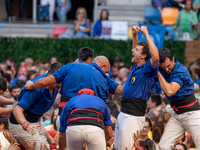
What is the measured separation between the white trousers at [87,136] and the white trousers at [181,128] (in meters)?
1.49

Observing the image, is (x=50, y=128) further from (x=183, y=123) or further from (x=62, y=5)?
(x=62, y=5)

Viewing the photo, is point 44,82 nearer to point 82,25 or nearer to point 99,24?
point 99,24

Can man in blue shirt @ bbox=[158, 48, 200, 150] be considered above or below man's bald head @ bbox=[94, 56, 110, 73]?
below

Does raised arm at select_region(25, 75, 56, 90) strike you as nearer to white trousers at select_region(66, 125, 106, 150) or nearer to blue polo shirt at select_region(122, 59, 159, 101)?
white trousers at select_region(66, 125, 106, 150)

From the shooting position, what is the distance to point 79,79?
172 inches

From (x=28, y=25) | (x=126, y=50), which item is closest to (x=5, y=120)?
(x=126, y=50)

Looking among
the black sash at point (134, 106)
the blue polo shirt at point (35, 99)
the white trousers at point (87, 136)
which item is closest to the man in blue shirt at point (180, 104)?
the black sash at point (134, 106)

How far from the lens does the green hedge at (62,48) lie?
1220 cm

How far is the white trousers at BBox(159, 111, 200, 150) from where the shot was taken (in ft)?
16.2

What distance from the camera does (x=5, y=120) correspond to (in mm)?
5750

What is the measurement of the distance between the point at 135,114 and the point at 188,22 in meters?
7.70

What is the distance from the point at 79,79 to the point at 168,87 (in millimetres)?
1231

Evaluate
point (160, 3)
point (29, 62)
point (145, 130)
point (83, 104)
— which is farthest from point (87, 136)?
point (160, 3)

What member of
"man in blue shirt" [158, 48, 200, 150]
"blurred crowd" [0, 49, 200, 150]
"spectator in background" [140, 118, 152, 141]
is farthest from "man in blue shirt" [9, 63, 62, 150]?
"spectator in background" [140, 118, 152, 141]
